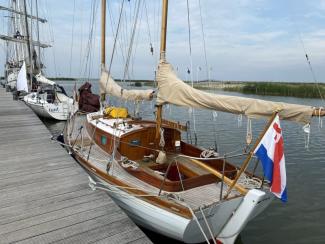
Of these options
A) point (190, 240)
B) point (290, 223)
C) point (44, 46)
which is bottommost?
point (290, 223)

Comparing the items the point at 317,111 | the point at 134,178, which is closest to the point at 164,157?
the point at 134,178

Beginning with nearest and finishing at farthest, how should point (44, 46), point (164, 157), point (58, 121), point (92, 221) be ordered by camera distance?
1. point (92, 221)
2. point (164, 157)
3. point (58, 121)
4. point (44, 46)

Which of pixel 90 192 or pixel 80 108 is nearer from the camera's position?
pixel 90 192

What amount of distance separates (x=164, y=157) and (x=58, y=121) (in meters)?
18.7

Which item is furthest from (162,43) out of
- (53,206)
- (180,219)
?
(53,206)

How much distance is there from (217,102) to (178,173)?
250cm

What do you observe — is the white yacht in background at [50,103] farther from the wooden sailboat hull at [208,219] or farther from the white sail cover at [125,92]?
the wooden sailboat hull at [208,219]

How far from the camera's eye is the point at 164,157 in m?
8.60

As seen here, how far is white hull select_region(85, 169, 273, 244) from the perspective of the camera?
242 inches

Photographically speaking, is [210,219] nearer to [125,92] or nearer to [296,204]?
[296,204]

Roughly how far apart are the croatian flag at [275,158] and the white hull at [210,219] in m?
0.52

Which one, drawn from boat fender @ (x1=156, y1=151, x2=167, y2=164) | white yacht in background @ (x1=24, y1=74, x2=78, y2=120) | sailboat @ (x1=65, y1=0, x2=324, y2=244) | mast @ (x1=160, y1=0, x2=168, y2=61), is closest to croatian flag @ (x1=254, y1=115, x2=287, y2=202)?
sailboat @ (x1=65, y1=0, x2=324, y2=244)

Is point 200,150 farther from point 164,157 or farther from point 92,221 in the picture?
point 92,221

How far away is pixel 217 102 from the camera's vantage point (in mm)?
6473
